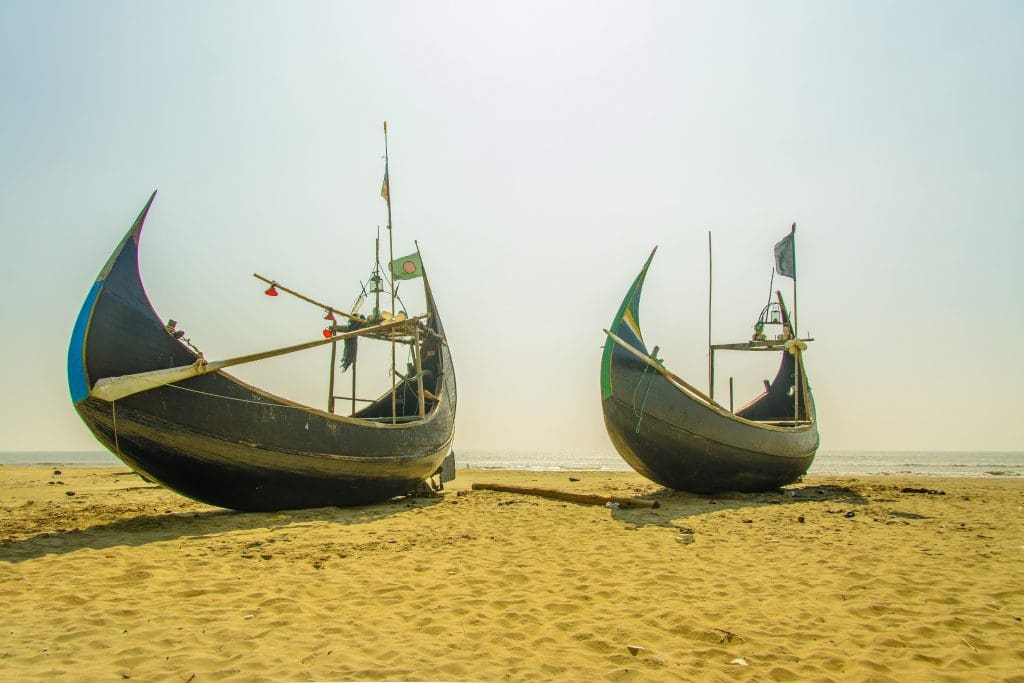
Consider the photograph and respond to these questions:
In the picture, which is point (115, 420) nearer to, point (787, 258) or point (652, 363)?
point (652, 363)

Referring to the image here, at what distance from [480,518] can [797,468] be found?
8318mm

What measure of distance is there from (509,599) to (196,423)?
532 cm

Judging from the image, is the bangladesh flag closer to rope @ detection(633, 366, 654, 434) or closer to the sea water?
rope @ detection(633, 366, 654, 434)

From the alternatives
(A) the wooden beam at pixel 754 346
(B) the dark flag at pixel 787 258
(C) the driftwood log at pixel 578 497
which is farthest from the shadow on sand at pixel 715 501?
(B) the dark flag at pixel 787 258

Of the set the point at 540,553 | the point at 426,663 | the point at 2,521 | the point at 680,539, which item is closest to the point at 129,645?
the point at 426,663

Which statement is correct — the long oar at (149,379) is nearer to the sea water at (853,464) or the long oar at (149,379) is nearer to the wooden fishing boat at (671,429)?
the wooden fishing boat at (671,429)

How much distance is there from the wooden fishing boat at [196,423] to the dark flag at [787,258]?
37.6ft

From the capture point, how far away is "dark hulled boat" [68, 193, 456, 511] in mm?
7348

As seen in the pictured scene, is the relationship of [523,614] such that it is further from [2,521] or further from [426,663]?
[2,521]

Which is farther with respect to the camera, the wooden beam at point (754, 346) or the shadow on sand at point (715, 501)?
the wooden beam at point (754, 346)

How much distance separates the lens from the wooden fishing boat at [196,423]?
24.1ft

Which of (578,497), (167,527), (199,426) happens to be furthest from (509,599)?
(578,497)

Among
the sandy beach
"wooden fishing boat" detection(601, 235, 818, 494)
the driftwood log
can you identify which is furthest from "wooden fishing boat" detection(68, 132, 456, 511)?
"wooden fishing boat" detection(601, 235, 818, 494)

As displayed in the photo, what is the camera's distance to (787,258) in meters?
15.6
